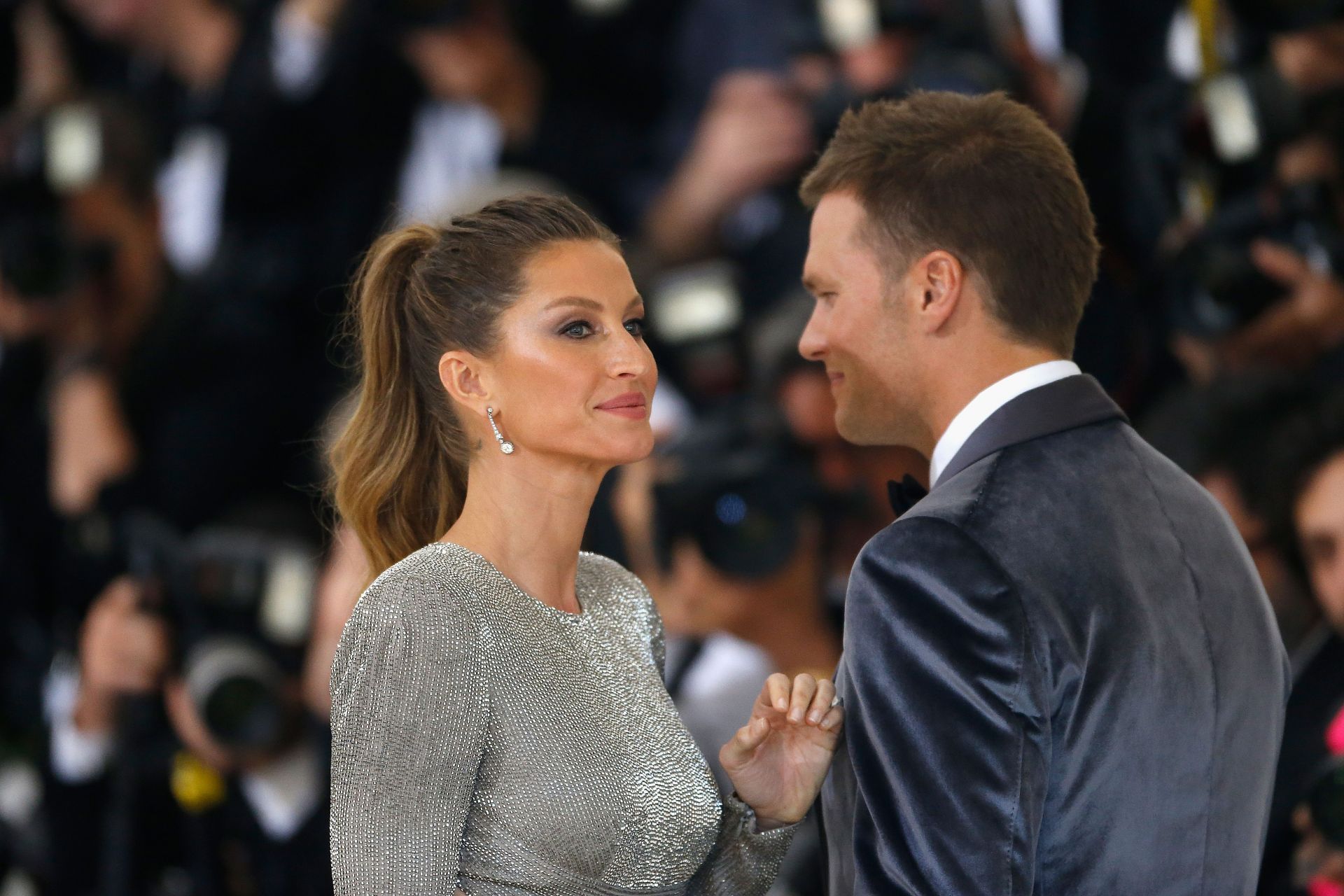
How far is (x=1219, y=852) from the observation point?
1344 mm

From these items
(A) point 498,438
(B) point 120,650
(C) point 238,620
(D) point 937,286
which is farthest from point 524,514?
(B) point 120,650

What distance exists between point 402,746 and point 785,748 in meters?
0.37

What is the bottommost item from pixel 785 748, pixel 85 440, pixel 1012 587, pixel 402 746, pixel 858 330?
pixel 85 440

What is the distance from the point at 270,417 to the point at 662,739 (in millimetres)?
2311

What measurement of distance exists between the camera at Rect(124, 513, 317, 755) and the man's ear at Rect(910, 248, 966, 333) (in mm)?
1761

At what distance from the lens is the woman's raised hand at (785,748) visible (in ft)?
4.66

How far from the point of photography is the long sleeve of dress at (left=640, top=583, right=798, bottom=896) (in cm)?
152

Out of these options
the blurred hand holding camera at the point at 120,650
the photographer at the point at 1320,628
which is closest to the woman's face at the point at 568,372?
the photographer at the point at 1320,628

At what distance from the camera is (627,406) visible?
1420mm

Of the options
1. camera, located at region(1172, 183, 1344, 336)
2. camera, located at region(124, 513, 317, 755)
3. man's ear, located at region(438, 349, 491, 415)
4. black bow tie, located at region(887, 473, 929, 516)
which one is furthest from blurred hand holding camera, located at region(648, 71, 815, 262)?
man's ear, located at region(438, 349, 491, 415)

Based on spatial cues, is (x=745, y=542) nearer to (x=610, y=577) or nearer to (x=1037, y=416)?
(x=610, y=577)

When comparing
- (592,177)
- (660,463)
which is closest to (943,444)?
(660,463)

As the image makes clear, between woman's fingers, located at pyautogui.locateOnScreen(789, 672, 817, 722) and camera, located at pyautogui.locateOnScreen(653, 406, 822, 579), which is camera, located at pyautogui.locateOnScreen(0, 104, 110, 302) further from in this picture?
woman's fingers, located at pyautogui.locateOnScreen(789, 672, 817, 722)

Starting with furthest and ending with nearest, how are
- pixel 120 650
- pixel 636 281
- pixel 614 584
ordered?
pixel 120 650
pixel 636 281
pixel 614 584
